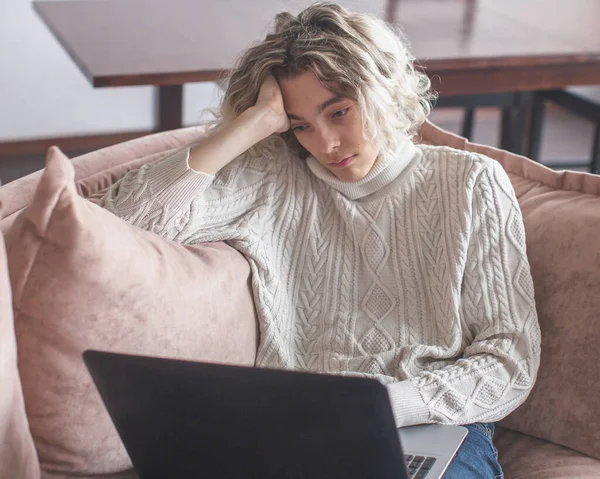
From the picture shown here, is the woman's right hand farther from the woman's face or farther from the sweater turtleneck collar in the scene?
the sweater turtleneck collar

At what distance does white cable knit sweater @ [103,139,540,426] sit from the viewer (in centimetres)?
151

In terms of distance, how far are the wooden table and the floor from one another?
102 cm

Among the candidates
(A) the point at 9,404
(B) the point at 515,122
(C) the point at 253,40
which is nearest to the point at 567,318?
(A) the point at 9,404

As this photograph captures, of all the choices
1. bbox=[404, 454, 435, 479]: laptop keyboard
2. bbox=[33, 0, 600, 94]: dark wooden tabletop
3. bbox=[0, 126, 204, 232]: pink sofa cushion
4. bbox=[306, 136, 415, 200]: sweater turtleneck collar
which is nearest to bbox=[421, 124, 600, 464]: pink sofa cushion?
bbox=[306, 136, 415, 200]: sweater turtleneck collar

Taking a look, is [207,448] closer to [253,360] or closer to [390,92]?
[253,360]

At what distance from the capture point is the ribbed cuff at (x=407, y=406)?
141cm

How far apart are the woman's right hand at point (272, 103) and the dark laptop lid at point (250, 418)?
0.70 meters

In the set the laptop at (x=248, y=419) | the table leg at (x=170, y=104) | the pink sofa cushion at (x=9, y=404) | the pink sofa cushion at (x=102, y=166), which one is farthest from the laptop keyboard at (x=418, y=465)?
the table leg at (x=170, y=104)

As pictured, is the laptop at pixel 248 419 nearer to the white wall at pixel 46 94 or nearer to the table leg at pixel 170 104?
the table leg at pixel 170 104

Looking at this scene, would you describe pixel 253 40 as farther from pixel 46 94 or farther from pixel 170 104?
pixel 46 94

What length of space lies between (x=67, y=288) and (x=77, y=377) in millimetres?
140

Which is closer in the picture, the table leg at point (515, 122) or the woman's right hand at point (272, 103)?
the woman's right hand at point (272, 103)

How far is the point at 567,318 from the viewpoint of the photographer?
156 centimetres

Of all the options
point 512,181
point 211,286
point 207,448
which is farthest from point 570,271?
point 207,448
